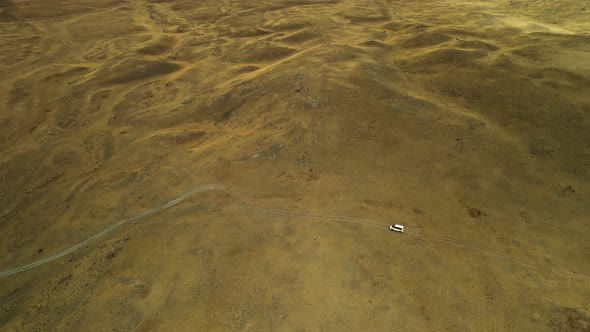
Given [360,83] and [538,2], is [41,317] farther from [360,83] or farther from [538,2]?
[538,2]

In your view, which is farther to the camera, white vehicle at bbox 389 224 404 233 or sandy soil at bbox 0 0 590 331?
white vehicle at bbox 389 224 404 233

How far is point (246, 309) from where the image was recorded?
628 cm

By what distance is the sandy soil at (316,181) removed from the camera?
6387 millimetres

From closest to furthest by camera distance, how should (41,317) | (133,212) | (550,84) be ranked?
(41,317) < (133,212) < (550,84)

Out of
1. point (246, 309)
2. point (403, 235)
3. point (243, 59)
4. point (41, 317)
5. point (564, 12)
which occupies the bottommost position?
point (41, 317)

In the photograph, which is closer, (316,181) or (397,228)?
(397,228)

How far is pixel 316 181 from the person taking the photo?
8.66 metres

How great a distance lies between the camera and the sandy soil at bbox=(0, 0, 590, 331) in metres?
6.39

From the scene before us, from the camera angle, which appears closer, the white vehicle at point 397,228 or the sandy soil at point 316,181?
the sandy soil at point 316,181

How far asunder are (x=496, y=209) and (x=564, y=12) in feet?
50.0

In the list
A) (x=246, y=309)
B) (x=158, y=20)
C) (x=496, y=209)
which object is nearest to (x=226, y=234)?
(x=246, y=309)

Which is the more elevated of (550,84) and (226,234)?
(550,84)

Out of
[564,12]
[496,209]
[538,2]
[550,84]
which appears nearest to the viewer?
[496,209]

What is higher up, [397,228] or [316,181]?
[316,181]
